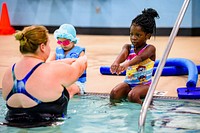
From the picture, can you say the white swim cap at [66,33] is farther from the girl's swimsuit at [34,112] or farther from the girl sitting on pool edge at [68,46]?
the girl's swimsuit at [34,112]

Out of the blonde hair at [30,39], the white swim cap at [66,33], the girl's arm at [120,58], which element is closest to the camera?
the blonde hair at [30,39]

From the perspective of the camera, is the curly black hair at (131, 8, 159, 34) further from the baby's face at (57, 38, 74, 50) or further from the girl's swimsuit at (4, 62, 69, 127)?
the girl's swimsuit at (4, 62, 69, 127)

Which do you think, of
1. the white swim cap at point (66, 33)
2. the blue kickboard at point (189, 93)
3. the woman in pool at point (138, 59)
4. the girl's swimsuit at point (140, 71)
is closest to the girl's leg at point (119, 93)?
the woman in pool at point (138, 59)

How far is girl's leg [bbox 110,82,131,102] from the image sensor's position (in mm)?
4230

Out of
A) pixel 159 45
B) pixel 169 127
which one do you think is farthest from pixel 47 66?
pixel 159 45

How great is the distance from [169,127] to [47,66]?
3.23ft

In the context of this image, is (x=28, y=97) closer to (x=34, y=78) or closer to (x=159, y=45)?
(x=34, y=78)

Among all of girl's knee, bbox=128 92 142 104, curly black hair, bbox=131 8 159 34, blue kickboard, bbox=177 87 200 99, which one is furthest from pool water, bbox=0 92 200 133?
curly black hair, bbox=131 8 159 34

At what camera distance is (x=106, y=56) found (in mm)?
7594

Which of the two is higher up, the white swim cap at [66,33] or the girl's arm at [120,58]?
the white swim cap at [66,33]

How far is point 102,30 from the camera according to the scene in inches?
469

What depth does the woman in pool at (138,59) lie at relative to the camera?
163 inches

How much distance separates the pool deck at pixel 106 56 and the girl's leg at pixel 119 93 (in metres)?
0.35

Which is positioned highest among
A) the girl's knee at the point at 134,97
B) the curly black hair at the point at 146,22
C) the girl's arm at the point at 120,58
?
the curly black hair at the point at 146,22
